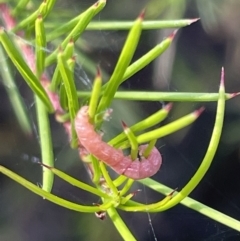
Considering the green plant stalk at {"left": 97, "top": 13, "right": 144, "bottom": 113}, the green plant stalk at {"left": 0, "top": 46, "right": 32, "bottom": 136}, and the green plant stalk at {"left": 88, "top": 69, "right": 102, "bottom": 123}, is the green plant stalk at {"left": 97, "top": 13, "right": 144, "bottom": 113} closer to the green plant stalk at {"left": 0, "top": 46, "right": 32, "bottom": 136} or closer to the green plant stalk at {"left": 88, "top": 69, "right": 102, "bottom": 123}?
the green plant stalk at {"left": 88, "top": 69, "right": 102, "bottom": 123}

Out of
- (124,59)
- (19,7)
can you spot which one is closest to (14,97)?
(19,7)

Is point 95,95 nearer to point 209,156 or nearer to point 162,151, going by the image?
point 209,156

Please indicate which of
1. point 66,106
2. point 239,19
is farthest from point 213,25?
point 66,106

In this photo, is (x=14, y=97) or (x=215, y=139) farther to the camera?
(x=14, y=97)

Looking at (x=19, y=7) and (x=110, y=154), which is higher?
(x=19, y=7)

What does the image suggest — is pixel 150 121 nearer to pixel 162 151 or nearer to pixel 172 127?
pixel 172 127

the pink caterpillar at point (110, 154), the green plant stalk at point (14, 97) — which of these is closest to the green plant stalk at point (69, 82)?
the pink caterpillar at point (110, 154)

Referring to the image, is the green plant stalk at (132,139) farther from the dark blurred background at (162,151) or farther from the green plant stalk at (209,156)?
the dark blurred background at (162,151)

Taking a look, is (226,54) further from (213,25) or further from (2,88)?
(2,88)

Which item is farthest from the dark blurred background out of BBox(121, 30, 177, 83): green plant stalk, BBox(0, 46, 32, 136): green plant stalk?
BBox(121, 30, 177, 83): green plant stalk
